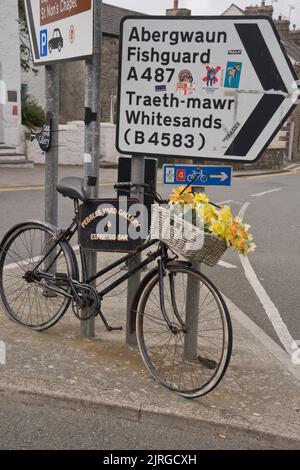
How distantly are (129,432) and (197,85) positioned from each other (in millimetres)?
2096

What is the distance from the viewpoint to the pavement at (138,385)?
3105 mm

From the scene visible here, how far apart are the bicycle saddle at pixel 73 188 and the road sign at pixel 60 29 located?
851 millimetres

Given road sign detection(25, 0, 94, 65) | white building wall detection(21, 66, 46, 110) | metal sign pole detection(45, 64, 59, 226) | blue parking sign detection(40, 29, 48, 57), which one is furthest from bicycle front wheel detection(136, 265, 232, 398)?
white building wall detection(21, 66, 46, 110)

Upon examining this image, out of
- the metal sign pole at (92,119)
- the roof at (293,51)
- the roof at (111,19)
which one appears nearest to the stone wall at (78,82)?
the roof at (111,19)

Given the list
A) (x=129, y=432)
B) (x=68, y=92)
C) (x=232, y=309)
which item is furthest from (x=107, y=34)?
(x=129, y=432)

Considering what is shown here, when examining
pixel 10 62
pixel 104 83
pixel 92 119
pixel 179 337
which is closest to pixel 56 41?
pixel 92 119

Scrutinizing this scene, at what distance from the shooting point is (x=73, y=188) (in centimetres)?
381

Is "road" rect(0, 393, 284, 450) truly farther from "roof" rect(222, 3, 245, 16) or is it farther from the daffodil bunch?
"roof" rect(222, 3, 245, 16)

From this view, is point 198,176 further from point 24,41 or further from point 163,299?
point 24,41

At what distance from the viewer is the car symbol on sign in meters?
4.06

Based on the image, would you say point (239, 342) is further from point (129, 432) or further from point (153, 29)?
point (153, 29)

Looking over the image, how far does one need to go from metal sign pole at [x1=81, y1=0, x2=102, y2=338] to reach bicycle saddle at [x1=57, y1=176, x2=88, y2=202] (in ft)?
0.35

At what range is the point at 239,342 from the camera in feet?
14.2
